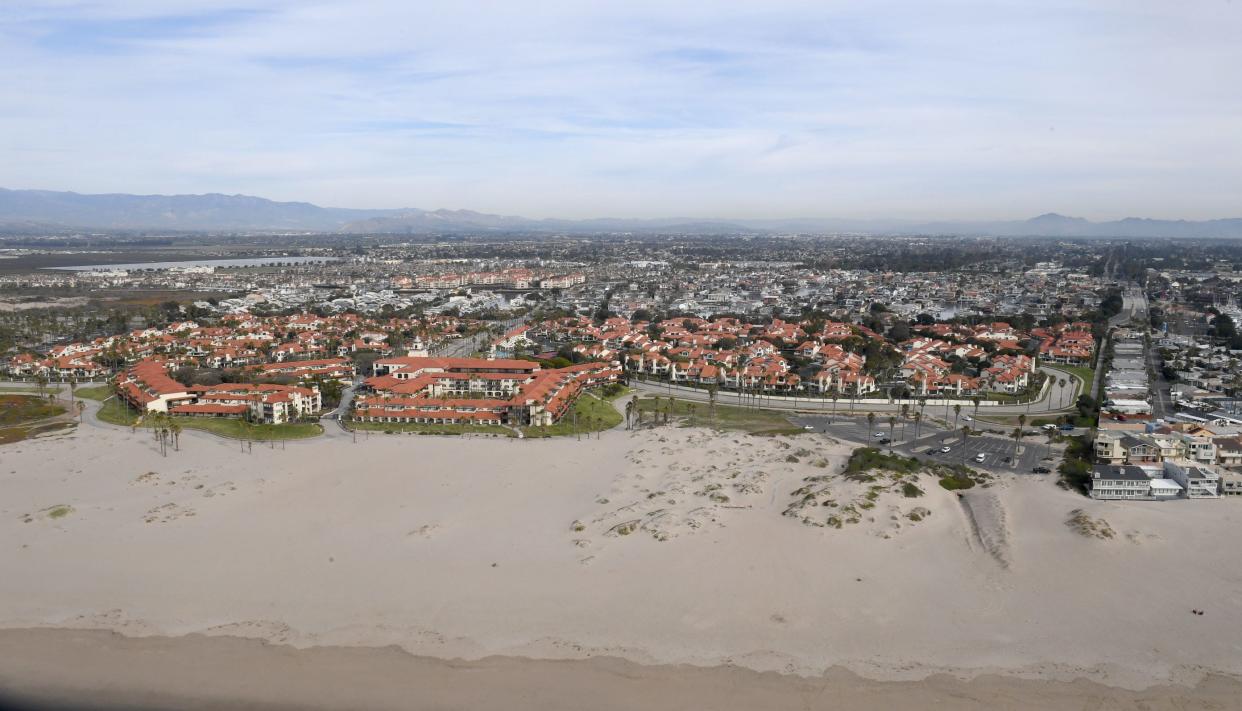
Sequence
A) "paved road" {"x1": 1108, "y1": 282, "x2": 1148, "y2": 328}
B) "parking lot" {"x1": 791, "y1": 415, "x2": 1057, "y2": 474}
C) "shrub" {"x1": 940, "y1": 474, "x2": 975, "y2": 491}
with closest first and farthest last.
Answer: "shrub" {"x1": 940, "y1": 474, "x2": 975, "y2": 491}
"parking lot" {"x1": 791, "y1": 415, "x2": 1057, "y2": 474}
"paved road" {"x1": 1108, "y1": 282, "x2": 1148, "y2": 328}

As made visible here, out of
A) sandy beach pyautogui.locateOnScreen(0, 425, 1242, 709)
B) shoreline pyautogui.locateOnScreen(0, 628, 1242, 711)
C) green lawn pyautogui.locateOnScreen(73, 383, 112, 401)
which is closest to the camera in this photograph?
shoreline pyautogui.locateOnScreen(0, 628, 1242, 711)

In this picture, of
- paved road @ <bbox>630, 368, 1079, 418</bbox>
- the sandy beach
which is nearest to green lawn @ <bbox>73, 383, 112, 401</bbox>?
the sandy beach

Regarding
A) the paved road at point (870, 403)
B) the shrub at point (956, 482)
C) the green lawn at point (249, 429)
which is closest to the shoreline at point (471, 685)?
the shrub at point (956, 482)

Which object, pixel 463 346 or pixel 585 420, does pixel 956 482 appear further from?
pixel 463 346

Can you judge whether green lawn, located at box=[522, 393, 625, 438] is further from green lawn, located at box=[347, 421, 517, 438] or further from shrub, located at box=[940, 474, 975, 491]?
shrub, located at box=[940, 474, 975, 491]

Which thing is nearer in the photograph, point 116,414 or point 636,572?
point 636,572

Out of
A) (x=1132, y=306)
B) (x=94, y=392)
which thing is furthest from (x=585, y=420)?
(x=1132, y=306)
